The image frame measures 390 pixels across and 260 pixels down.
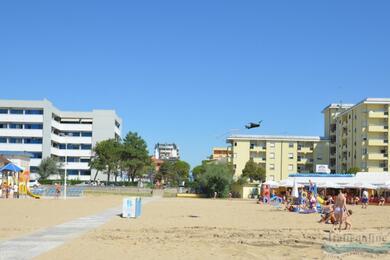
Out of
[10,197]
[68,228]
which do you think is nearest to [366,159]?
[10,197]

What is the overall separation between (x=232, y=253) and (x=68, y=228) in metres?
8.14

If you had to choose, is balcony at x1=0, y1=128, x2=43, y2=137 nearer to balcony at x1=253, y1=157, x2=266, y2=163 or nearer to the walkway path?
balcony at x1=253, y1=157, x2=266, y2=163

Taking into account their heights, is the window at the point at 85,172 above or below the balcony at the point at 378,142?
below

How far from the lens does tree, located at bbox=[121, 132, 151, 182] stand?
86125mm

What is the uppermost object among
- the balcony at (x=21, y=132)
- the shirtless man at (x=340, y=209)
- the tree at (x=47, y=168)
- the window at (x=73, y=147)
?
the balcony at (x=21, y=132)

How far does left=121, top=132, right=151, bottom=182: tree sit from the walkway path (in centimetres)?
6443

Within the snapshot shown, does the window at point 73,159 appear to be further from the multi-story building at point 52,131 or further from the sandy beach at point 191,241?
the sandy beach at point 191,241

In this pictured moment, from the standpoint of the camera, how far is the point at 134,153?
86062 mm

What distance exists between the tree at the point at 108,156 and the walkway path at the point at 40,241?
214 ft

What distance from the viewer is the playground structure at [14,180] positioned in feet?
167

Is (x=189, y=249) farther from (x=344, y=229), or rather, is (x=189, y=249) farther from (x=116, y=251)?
(x=344, y=229)

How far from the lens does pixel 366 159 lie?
8338cm

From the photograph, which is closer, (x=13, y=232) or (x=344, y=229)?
(x=13, y=232)

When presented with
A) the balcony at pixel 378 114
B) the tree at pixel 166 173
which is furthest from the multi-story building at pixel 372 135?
the tree at pixel 166 173
